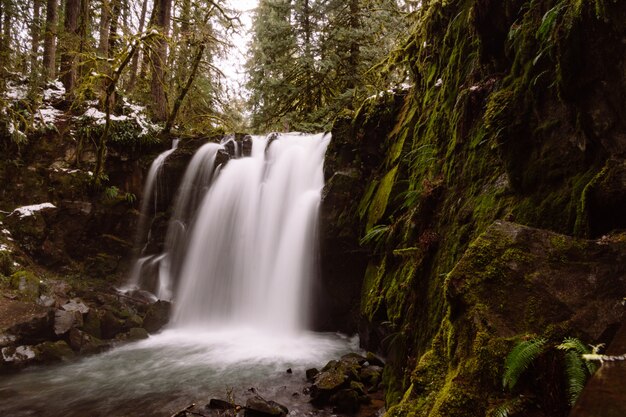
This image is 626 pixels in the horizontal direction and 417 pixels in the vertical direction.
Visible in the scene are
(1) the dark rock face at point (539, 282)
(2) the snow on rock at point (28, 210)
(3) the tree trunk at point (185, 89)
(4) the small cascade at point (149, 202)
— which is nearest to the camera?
(1) the dark rock face at point (539, 282)

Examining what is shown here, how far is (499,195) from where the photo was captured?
3.35m

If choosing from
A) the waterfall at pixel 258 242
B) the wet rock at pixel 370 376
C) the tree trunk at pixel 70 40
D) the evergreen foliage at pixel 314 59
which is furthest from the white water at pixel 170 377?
the tree trunk at pixel 70 40

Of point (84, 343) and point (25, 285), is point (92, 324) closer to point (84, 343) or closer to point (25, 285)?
point (84, 343)

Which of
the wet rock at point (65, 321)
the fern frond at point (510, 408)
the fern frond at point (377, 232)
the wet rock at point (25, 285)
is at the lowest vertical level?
the wet rock at point (65, 321)

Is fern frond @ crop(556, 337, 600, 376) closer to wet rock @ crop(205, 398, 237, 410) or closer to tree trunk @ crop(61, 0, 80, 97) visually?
wet rock @ crop(205, 398, 237, 410)

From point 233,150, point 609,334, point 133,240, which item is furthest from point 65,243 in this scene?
point 609,334

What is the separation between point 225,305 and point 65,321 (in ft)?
11.4

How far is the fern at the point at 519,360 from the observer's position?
1784 mm

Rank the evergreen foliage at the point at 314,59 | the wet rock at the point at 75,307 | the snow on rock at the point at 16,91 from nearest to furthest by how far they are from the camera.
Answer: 1. the wet rock at the point at 75,307
2. the snow on rock at the point at 16,91
3. the evergreen foliage at the point at 314,59

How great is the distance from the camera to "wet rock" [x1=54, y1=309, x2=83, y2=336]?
7.17m

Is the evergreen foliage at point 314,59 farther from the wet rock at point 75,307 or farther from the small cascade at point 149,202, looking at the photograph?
the wet rock at point 75,307

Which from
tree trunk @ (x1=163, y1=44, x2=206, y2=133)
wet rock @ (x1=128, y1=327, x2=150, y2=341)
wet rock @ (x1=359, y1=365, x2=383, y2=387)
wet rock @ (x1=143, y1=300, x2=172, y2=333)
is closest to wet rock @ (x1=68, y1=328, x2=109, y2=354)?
wet rock @ (x1=128, y1=327, x2=150, y2=341)

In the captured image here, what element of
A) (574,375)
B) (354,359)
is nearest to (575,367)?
(574,375)

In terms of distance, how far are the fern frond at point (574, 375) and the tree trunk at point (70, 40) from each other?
13343 millimetres
